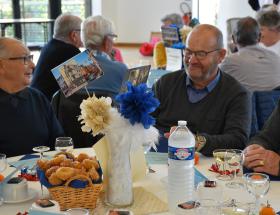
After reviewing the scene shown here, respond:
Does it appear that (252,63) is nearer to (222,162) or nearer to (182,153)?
(222,162)

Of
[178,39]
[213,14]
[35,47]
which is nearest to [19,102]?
[178,39]

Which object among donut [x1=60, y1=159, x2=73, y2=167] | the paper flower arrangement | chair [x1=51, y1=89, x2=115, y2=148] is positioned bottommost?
chair [x1=51, y1=89, x2=115, y2=148]

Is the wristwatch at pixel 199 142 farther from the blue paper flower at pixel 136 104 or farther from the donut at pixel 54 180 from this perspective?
the donut at pixel 54 180

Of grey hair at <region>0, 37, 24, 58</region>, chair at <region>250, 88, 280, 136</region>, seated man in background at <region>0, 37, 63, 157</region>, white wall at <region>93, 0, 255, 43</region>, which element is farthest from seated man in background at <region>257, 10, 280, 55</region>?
white wall at <region>93, 0, 255, 43</region>

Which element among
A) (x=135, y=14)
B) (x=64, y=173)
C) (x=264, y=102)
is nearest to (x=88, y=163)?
(x=64, y=173)

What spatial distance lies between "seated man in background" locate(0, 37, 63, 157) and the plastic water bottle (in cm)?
122

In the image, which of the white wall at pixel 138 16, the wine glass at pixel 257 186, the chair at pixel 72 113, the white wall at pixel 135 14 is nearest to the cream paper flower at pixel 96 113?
the wine glass at pixel 257 186

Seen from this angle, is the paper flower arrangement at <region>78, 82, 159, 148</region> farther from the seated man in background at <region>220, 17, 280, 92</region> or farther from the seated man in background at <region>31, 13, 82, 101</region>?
the seated man in background at <region>31, 13, 82, 101</region>

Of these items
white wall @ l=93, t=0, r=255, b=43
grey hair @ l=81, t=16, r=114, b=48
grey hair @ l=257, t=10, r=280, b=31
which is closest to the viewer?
grey hair @ l=81, t=16, r=114, b=48

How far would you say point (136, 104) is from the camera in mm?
1588

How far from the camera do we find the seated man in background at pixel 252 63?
3.73 m

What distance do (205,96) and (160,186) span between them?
933mm

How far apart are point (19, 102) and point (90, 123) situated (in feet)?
3.84

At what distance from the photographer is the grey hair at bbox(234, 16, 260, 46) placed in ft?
12.5
